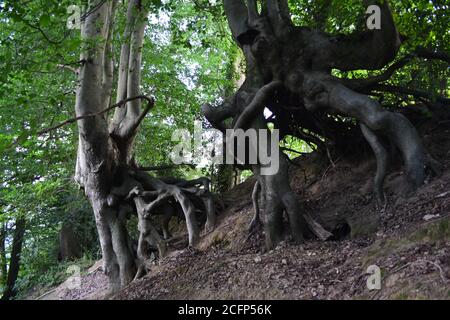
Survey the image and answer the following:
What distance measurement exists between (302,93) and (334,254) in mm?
3058

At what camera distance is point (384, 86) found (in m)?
7.75

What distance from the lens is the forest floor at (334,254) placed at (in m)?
4.14

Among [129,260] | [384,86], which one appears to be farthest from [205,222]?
[384,86]

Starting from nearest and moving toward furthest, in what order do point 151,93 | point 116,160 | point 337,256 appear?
1. point 337,256
2. point 116,160
3. point 151,93

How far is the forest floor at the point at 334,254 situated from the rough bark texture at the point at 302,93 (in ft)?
1.48

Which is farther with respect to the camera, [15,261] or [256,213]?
[15,261]

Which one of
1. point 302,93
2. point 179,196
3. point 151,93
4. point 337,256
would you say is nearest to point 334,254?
point 337,256

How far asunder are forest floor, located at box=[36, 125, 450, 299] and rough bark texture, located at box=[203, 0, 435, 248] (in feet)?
1.48

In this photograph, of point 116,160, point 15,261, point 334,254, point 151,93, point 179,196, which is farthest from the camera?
point 15,261

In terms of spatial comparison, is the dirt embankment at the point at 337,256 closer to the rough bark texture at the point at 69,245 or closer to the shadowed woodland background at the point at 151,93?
the shadowed woodland background at the point at 151,93

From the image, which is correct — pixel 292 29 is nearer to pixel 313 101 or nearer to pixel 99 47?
pixel 313 101

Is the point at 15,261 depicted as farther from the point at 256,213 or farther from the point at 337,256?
the point at 337,256

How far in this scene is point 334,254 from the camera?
5.46 m
